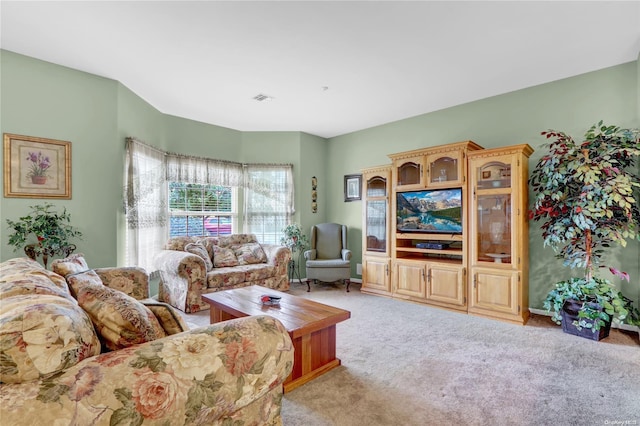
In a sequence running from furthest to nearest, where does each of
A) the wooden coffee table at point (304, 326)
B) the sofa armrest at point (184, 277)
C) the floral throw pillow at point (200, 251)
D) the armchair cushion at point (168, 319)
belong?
the floral throw pillow at point (200, 251) < the sofa armrest at point (184, 277) < the wooden coffee table at point (304, 326) < the armchair cushion at point (168, 319)

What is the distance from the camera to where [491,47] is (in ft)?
9.37

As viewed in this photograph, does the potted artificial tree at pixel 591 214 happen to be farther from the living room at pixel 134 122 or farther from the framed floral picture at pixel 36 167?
the framed floral picture at pixel 36 167

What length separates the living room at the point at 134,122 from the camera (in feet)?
10.1

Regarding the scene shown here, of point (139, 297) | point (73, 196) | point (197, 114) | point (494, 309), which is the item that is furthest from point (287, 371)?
point (197, 114)

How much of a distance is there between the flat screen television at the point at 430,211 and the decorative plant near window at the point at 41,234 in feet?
13.0

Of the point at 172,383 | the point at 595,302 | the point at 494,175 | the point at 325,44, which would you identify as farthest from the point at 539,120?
the point at 172,383

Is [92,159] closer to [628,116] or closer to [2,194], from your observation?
[2,194]

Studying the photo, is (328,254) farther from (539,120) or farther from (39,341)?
(39,341)

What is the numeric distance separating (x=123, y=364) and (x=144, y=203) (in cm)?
371

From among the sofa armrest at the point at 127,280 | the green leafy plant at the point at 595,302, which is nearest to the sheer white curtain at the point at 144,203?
the sofa armrest at the point at 127,280

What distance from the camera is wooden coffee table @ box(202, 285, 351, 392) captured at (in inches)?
87.7

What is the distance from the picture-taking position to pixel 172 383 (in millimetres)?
978

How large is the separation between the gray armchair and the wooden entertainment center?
37 cm

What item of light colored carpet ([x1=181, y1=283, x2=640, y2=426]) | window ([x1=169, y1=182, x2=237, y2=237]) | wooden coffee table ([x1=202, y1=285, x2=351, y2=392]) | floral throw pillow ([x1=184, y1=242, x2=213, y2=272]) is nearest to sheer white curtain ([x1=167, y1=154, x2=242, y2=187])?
window ([x1=169, y1=182, x2=237, y2=237])
